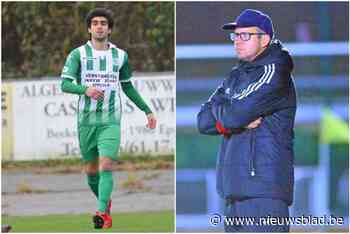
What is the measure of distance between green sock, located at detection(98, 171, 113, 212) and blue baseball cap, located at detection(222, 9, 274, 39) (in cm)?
147

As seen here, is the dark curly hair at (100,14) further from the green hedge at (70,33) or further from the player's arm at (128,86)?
the player's arm at (128,86)

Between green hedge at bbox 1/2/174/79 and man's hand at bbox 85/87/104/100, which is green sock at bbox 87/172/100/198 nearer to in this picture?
man's hand at bbox 85/87/104/100

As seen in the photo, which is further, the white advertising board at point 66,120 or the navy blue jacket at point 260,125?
the white advertising board at point 66,120

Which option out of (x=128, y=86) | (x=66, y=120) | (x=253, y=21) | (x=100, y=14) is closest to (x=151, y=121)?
(x=128, y=86)

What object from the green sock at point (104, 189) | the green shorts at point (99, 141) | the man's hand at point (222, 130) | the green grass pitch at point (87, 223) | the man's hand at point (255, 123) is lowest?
the green grass pitch at point (87, 223)

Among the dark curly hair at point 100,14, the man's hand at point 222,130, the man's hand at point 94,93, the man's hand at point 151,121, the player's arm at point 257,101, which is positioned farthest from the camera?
the man's hand at point 151,121

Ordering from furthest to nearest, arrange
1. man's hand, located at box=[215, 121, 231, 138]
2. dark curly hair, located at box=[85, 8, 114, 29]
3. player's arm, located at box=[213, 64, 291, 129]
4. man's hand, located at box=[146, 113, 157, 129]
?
man's hand, located at box=[146, 113, 157, 129], dark curly hair, located at box=[85, 8, 114, 29], man's hand, located at box=[215, 121, 231, 138], player's arm, located at box=[213, 64, 291, 129]

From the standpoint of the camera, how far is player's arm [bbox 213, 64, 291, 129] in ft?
25.7

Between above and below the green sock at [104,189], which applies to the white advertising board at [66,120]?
above

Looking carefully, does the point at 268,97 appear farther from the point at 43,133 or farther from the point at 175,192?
the point at 43,133

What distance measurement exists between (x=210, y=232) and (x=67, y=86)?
1559mm

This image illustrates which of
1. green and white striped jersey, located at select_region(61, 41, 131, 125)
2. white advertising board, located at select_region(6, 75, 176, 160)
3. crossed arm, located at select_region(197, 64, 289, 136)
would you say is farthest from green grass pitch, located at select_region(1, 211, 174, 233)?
crossed arm, located at select_region(197, 64, 289, 136)

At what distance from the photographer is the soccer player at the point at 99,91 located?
27.1ft

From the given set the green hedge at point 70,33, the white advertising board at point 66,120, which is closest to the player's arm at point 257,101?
the white advertising board at point 66,120
